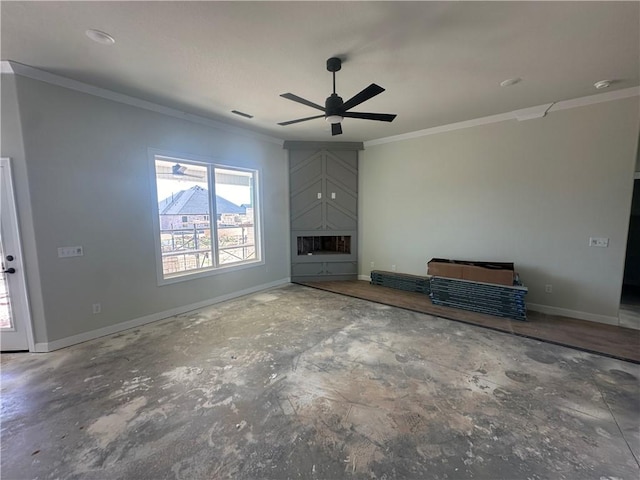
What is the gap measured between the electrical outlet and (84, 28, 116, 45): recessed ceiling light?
20.0 feet

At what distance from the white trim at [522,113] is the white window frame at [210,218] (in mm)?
2964

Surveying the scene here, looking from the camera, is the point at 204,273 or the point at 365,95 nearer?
the point at 365,95

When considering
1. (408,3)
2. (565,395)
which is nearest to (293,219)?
(408,3)

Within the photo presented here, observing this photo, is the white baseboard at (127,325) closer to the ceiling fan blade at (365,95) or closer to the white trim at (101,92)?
the white trim at (101,92)

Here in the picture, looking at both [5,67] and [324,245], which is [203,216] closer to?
[5,67]

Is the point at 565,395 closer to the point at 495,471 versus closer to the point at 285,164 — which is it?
the point at 495,471

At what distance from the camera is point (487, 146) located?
14.8 ft

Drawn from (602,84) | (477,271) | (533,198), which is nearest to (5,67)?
(477,271)

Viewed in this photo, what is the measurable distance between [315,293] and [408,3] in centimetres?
440

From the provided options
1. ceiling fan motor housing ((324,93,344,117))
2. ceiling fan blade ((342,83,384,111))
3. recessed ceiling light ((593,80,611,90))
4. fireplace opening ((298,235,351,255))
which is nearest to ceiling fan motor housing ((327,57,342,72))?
ceiling fan motor housing ((324,93,344,117))

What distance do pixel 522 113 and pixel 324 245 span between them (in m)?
4.48

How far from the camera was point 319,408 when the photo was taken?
7.20 ft

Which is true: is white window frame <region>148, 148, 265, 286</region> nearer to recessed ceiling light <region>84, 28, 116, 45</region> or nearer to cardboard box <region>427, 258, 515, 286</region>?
recessed ceiling light <region>84, 28, 116, 45</region>

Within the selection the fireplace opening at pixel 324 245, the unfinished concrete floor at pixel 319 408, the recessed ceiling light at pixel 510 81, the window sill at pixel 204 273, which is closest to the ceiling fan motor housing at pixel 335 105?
the recessed ceiling light at pixel 510 81
